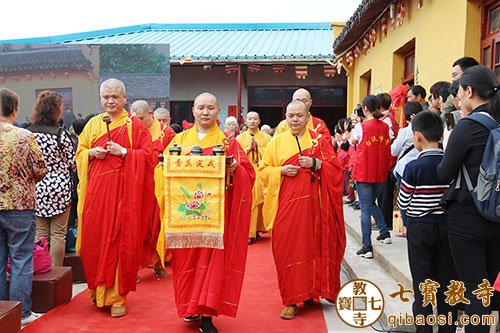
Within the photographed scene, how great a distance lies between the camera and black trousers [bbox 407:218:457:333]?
9.85 ft

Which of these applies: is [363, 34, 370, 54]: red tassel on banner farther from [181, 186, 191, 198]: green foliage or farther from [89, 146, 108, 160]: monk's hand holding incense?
[181, 186, 191, 198]: green foliage

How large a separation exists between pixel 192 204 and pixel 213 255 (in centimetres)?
39

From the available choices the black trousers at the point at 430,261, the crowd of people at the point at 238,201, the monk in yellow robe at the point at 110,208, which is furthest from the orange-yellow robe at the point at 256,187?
the black trousers at the point at 430,261

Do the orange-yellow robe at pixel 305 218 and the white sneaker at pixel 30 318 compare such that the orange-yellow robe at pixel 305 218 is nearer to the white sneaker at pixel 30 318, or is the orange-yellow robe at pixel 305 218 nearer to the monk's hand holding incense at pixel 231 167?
the monk's hand holding incense at pixel 231 167

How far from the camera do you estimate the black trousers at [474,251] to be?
2686 millimetres

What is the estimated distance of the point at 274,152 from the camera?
4.16m

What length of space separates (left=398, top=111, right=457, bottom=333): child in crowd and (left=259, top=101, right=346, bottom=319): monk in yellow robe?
1.03 metres

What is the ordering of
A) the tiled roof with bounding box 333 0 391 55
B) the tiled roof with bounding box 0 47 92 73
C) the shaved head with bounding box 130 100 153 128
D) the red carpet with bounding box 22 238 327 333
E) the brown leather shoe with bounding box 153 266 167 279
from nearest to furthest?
the red carpet with bounding box 22 238 327 333
the brown leather shoe with bounding box 153 266 167 279
the shaved head with bounding box 130 100 153 128
the tiled roof with bounding box 333 0 391 55
the tiled roof with bounding box 0 47 92 73

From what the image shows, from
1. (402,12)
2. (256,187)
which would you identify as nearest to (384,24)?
(402,12)

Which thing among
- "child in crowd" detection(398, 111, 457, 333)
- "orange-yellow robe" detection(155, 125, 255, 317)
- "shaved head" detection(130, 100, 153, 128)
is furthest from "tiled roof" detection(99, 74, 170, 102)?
"child in crowd" detection(398, 111, 457, 333)

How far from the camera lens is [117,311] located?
3.98m

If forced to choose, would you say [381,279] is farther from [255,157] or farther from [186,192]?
[255,157]

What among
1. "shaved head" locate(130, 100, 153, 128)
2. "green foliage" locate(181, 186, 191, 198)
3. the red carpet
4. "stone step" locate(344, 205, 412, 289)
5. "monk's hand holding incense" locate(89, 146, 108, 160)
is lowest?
the red carpet

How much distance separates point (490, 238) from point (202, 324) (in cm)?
201
